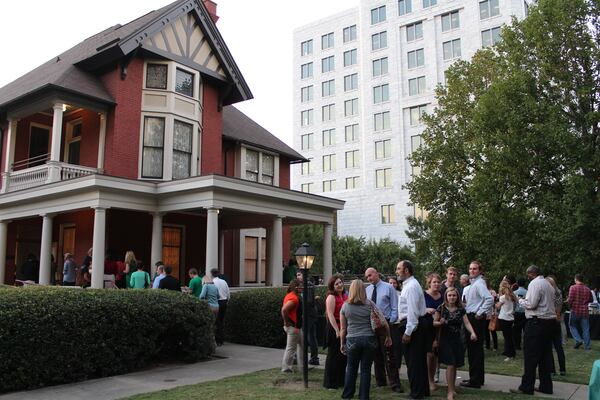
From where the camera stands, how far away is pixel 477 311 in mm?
9789

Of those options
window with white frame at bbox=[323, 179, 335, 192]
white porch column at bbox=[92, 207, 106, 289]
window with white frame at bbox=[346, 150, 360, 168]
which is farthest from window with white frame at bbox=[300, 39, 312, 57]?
white porch column at bbox=[92, 207, 106, 289]

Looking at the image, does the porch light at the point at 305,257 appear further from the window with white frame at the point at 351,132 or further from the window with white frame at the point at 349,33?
the window with white frame at the point at 349,33

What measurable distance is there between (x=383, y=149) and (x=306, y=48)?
64.9ft

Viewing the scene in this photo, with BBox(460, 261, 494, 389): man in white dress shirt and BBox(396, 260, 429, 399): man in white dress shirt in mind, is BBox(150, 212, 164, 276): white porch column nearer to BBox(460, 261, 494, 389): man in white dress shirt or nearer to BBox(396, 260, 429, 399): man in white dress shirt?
BBox(460, 261, 494, 389): man in white dress shirt

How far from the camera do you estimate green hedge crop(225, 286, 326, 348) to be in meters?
13.2

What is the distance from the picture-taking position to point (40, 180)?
17906 mm

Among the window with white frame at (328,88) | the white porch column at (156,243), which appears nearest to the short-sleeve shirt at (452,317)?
the white porch column at (156,243)

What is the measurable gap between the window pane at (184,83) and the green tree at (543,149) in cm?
1110

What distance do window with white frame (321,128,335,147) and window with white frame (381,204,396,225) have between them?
11.5m

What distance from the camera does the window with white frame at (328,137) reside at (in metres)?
64.4

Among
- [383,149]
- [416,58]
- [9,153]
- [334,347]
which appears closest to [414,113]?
[383,149]

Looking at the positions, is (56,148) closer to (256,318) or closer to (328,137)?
(256,318)

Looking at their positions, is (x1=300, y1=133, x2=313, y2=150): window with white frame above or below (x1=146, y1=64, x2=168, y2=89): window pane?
above

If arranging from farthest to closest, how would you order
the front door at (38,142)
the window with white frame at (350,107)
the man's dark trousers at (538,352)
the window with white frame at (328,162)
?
1. the window with white frame at (328,162)
2. the window with white frame at (350,107)
3. the front door at (38,142)
4. the man's dark trousers at (538,352)
